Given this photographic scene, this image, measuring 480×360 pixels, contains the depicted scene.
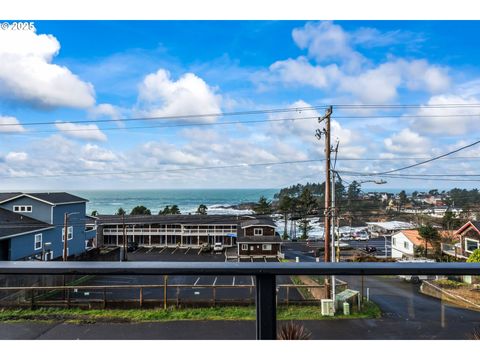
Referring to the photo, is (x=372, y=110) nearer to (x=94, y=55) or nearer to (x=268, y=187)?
(x=268, y=187)

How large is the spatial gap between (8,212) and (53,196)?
4.11ft

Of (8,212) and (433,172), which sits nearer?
(8,212)

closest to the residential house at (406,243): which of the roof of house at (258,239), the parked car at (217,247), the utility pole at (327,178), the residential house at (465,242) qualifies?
the residential house at (465,242)

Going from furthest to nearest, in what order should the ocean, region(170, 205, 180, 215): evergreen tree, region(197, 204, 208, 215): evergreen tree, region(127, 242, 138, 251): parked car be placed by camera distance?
1. region(197, 204, 208, 215): evergreen tree
2. region(170, 205, 180, 215): evergreen tree
3. region(127, 242, 138, 251): parked car
4. the ocean

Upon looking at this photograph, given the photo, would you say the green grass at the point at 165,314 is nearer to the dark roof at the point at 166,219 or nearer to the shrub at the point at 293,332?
the shrub at the point at 293,332

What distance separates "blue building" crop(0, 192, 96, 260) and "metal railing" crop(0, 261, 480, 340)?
302 inches

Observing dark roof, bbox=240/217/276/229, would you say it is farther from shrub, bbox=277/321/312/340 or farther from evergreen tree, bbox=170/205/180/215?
shrub, bbox=277/321/312/340

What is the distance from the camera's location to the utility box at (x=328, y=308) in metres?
1.01

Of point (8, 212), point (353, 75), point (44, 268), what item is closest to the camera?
point (44, 268)

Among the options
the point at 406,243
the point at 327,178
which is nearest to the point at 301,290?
the point at 327,178

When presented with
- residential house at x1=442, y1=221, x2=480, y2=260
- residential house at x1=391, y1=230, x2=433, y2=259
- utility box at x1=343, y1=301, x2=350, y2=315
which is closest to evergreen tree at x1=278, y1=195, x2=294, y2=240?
residential house at x1=391, y1=230, x2=433, y2=259

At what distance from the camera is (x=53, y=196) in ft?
32.4

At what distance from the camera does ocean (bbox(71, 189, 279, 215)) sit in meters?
9.85
